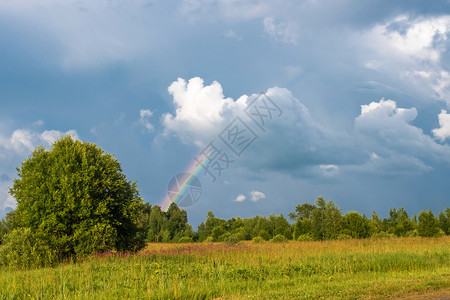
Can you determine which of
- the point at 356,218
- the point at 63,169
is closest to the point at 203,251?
the point at 63,169

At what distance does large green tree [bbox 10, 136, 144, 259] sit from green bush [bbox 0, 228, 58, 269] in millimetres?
482

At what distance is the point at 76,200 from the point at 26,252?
3.43 metres

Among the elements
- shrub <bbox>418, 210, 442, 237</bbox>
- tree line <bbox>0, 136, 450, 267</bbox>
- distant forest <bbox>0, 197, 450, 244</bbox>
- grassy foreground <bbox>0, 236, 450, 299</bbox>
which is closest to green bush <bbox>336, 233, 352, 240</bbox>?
distant forest <bbox>0, 197, 450, 244</bbox>

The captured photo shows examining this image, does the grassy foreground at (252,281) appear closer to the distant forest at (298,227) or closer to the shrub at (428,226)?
the distant forest at (298,227)

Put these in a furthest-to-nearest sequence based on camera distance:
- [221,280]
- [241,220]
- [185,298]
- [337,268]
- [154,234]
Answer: [241,220] < [154,234] < [337,268] < [221,280] < [185,298]

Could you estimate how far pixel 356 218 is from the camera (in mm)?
32844

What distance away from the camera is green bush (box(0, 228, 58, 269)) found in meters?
16.6

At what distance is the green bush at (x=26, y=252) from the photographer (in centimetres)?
1662

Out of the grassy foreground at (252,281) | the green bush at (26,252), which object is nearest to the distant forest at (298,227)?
the green bush at (26,252)

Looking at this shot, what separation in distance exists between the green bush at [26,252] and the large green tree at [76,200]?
482 mm

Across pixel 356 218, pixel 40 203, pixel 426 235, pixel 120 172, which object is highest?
pixel 120 172

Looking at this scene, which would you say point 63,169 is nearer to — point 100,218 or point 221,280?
point 100,218

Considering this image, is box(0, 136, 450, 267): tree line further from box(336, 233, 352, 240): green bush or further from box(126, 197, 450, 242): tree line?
box(336, 233, 352, 240): green bush

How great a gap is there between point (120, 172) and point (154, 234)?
35421 millimetres
